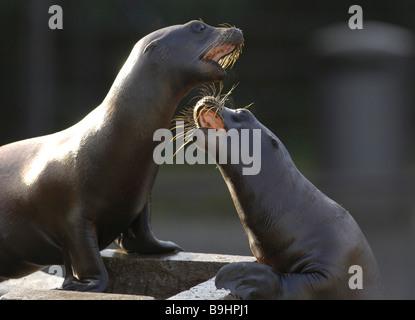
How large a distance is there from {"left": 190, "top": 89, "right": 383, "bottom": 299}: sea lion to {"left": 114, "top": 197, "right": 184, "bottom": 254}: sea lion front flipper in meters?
0.93

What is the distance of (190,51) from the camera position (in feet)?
12.4

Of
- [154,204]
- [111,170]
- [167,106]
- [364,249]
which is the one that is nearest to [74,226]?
[111,170]

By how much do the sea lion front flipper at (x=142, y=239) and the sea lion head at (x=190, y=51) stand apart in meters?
0.88

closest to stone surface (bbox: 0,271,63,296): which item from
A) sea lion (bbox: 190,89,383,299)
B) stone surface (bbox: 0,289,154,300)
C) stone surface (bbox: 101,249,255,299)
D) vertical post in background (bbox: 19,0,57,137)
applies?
stone surface (bbox: 101,249,255,299)

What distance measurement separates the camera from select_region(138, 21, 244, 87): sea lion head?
3.74m

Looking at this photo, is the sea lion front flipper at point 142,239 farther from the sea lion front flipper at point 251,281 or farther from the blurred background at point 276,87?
the blurred background at point 276,87

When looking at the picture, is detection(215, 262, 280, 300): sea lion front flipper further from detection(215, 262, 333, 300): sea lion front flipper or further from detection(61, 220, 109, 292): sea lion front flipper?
detection(61, 220, 109, 292): sea lion front flipper

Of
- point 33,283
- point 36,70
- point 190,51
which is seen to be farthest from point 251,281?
point 36,70

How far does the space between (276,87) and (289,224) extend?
13.7m

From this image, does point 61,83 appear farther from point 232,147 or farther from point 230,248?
point 232,147

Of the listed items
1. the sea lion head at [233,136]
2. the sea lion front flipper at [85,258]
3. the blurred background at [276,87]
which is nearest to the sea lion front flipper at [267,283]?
the sea lion head at [233,136]

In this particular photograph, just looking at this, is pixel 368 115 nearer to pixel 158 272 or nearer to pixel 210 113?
pixel 158 272

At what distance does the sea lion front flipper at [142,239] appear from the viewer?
4277mm
